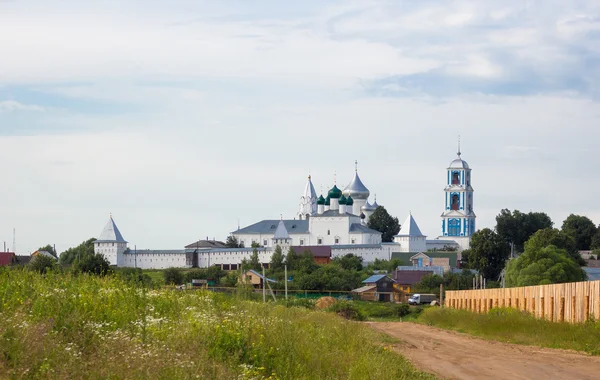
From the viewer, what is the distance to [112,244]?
116m

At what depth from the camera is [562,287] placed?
1853 cm

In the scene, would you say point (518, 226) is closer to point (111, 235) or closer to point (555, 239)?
point (555, 239)

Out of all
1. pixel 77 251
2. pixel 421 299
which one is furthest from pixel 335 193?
pixel 421 299

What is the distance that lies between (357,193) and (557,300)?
11854 centimetres

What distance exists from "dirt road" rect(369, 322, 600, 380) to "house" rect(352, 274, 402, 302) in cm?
4757

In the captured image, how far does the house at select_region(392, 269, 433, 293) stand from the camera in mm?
73969

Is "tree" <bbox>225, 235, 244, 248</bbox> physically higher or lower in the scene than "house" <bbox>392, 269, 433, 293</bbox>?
higher

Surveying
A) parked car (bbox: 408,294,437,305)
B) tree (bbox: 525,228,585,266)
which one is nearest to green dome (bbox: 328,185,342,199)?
tree (bbox: 525,228,585,266)

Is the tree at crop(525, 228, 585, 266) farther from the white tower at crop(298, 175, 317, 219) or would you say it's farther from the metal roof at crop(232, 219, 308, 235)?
the white tower at crop(298, 175, 317, 219)

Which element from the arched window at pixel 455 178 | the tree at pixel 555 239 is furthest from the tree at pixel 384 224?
the tree at pixel 555 239

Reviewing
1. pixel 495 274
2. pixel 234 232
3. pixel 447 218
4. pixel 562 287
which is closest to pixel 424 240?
pixel 447 218

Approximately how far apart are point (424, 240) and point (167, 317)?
11372 cm

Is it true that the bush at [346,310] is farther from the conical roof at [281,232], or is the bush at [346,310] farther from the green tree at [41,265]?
the conical roof at [281,232]

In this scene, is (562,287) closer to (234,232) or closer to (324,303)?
(324,303)
